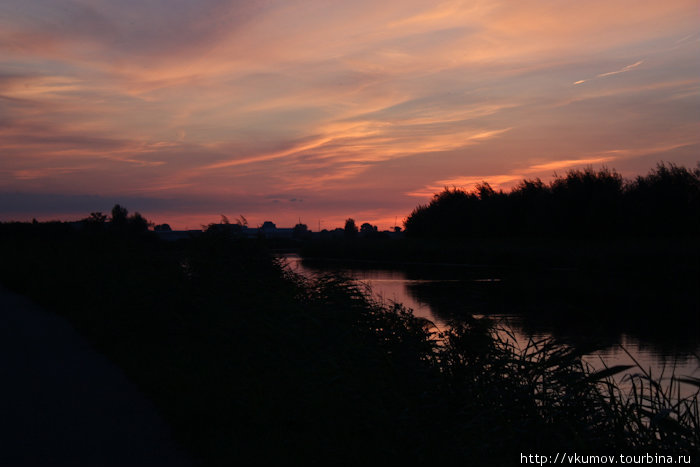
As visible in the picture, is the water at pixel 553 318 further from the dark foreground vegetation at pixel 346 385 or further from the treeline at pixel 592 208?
the treeline at pixel 592 208

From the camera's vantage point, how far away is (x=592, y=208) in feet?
170

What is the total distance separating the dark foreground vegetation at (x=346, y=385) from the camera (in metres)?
6.28

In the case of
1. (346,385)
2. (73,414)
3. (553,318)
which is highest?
(346,385)

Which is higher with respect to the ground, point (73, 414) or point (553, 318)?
point (73, 414)

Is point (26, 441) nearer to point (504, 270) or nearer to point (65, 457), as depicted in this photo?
point (65, 457)

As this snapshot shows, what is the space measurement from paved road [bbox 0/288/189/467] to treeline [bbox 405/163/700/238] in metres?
45.3

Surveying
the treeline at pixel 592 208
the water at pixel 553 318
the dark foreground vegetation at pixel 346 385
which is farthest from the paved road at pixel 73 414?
the treeline at pixel 592 208

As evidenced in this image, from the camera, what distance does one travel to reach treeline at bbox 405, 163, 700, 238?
46.9 metres

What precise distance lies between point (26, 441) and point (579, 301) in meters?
23.8

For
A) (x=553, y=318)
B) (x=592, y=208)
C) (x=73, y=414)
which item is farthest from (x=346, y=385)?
(x=592, y=208)

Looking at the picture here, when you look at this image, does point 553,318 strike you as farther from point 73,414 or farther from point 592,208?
point 592,208

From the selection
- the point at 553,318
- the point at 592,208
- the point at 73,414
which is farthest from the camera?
the point at 592,208

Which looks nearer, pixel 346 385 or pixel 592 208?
pixel 346 385

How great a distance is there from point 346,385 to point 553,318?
1523 cm
